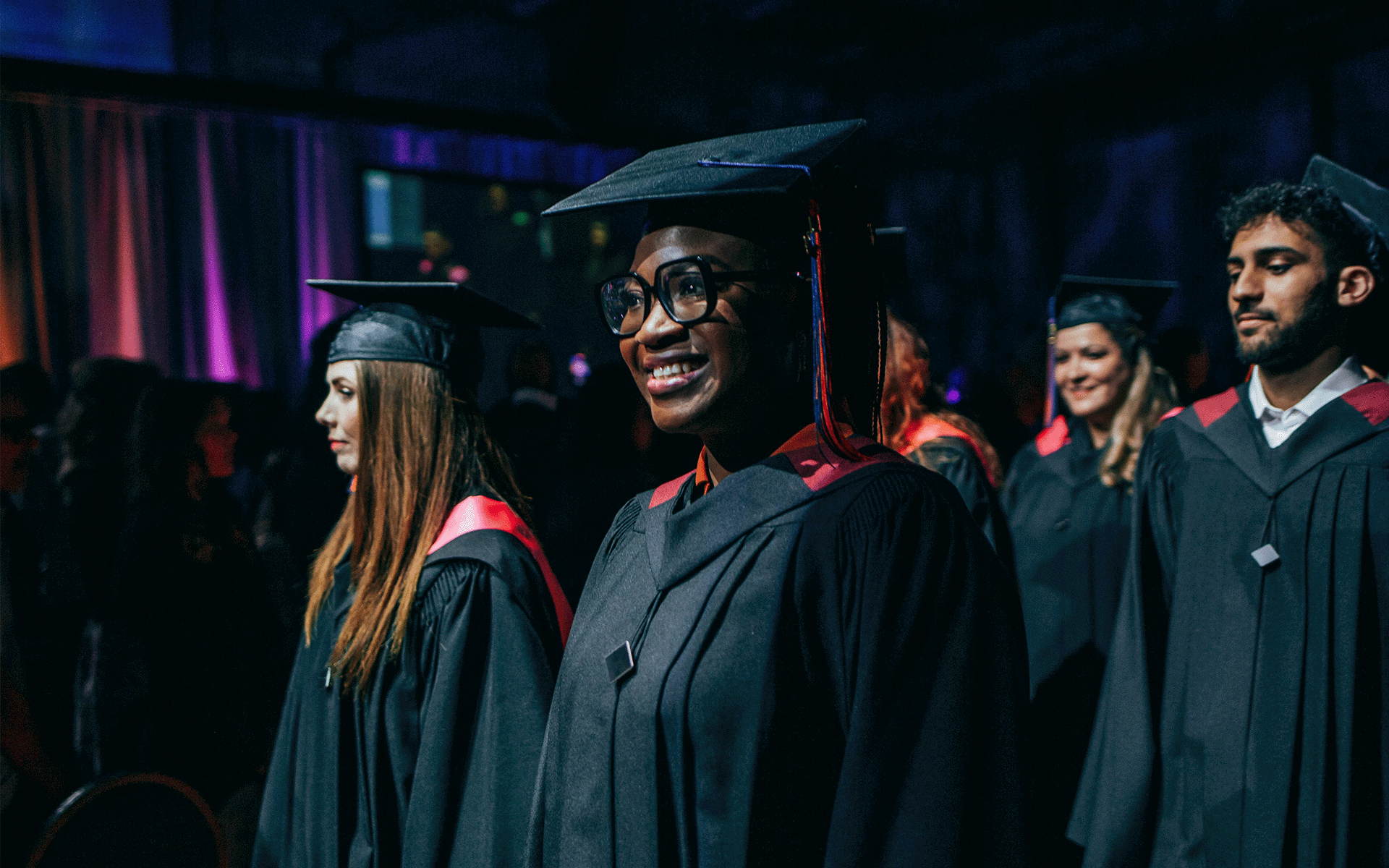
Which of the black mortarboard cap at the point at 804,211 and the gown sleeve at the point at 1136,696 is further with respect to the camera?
the gown sleeve at the point at 1136,696

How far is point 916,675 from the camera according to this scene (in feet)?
3.59

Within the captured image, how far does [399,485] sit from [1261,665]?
1.89m

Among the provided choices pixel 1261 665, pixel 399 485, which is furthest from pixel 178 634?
pixel 1261 665

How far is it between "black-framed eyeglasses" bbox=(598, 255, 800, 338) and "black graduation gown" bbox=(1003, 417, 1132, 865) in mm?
2705

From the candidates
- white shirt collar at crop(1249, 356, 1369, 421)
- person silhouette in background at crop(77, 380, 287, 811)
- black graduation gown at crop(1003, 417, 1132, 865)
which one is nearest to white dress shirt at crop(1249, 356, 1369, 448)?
white shirt collar at crop(1249, 356, 1369, 421)

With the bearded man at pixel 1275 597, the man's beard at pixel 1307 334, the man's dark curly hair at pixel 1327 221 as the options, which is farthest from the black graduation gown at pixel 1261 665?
the man's dark curly hair at pixel 1327 221

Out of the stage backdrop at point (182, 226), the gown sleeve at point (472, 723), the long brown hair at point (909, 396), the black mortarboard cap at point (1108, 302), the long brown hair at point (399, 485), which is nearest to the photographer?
the gown sleeve at point (472, 723)

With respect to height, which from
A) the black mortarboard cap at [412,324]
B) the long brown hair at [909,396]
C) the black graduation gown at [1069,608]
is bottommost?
the black graduation gown at [1069,608]

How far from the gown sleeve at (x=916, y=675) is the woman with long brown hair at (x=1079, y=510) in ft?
8.75

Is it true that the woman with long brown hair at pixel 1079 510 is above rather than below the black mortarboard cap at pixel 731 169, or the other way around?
below

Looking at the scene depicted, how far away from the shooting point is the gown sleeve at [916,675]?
106cm

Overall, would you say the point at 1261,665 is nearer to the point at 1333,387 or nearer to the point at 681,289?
the point at 1333,387

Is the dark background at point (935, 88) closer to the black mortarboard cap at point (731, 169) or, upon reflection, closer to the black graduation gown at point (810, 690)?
the black mortarboard cap at point (731, 169)

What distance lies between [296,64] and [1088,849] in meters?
7.57
